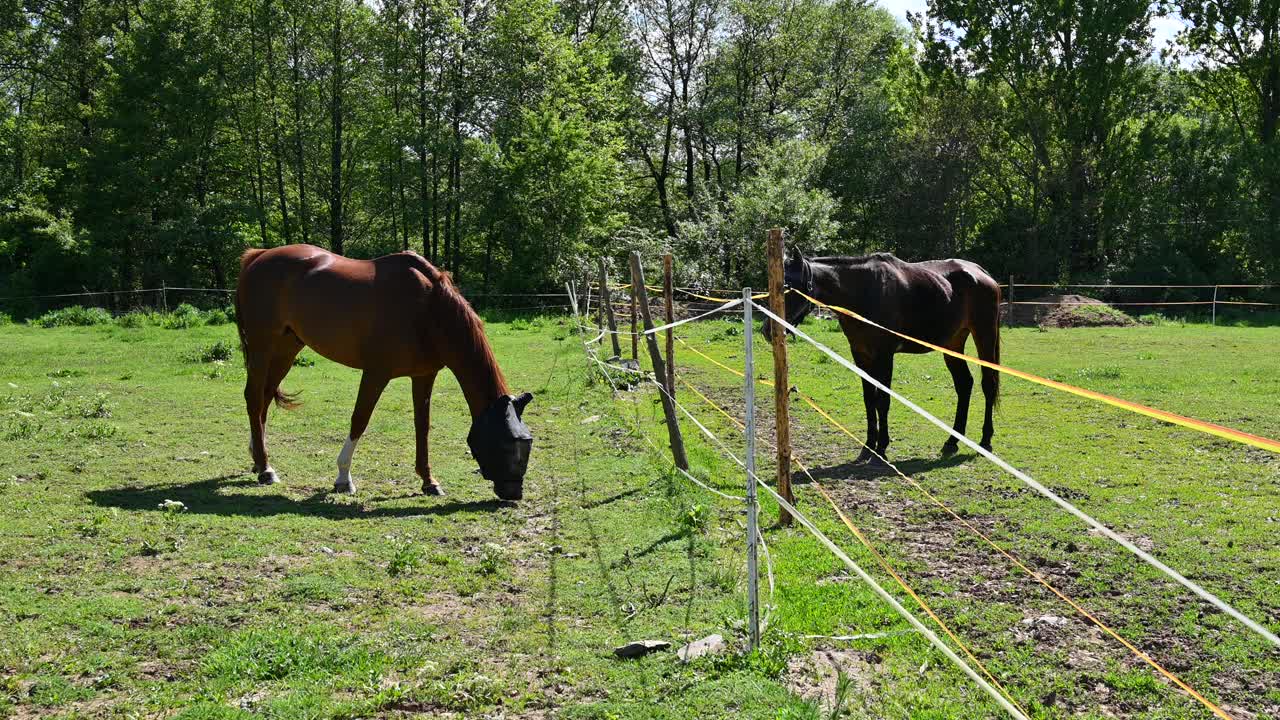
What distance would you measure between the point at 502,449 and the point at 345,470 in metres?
1.49

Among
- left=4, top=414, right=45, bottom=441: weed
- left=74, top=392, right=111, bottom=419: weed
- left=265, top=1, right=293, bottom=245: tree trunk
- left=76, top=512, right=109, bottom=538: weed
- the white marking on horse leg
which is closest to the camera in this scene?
left=76, top=512, right=109, bottom=538: weed

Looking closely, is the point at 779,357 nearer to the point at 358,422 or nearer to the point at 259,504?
the point at 358,422

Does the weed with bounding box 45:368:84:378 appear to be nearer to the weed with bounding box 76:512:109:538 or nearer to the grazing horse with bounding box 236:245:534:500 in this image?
the grazing horse with bounding box 236:245:534:500

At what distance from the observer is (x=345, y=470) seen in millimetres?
7324

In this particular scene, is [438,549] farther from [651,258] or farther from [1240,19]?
[1240,19]

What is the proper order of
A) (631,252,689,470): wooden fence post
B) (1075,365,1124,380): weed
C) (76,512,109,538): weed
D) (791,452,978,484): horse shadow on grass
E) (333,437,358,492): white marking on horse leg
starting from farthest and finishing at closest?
(1075,365,1124,380): weed
(791,452,978,484): horse shadow on grass
(631,252,689,470): wooden fence post
(333,437,358,492): white marking on horse leg
(76,512,109,538): weed

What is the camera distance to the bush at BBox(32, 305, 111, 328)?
72.9 ft

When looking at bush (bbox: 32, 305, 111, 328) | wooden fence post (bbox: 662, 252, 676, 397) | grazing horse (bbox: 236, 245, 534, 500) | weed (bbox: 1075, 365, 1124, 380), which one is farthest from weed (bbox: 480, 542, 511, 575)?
bush (bbox: 32, 305, 111, 328)

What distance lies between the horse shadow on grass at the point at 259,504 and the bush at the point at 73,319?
704 inches

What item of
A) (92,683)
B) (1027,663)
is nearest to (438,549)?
(92,683)

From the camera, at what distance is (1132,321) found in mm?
24844

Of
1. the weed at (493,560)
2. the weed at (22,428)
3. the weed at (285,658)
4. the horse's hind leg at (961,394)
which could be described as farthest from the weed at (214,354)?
the weed at (285,658)

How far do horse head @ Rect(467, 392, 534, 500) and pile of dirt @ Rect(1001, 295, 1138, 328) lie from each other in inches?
809

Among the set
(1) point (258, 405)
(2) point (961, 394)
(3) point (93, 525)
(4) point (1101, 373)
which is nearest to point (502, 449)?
(1) point (258, 405)
